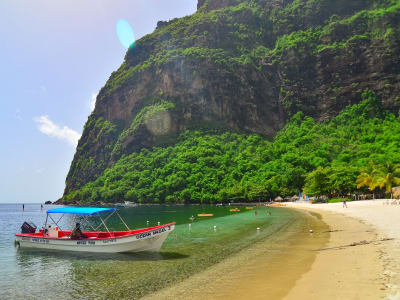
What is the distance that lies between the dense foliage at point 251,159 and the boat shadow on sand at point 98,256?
104m

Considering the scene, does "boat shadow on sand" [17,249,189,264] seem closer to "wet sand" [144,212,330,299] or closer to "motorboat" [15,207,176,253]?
"motorboat" [15,207,176,253]

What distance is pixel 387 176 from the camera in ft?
228

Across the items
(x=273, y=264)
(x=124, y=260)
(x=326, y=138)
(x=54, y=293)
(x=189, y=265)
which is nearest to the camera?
(x=54, y=293)

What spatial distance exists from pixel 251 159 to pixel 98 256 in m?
145

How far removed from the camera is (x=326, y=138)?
159 metres

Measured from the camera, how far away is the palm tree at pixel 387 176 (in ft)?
228

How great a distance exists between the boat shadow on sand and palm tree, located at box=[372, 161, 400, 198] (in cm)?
6363

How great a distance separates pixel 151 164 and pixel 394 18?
561ft

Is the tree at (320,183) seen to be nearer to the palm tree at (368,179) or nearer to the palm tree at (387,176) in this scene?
the palm tree at (368,179)

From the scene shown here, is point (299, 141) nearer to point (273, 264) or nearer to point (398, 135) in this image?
point (398, 135)

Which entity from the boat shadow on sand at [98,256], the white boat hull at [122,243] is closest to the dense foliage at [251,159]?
the white boat hull at [122,243]

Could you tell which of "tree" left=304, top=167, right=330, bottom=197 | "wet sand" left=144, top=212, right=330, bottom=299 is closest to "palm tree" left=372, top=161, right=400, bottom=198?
"tree" left=304, top=167, right=330, bottom=197

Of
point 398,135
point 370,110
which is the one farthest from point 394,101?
point 398,135

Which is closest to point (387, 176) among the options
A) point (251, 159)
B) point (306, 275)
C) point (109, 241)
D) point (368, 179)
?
point (368, 179)
